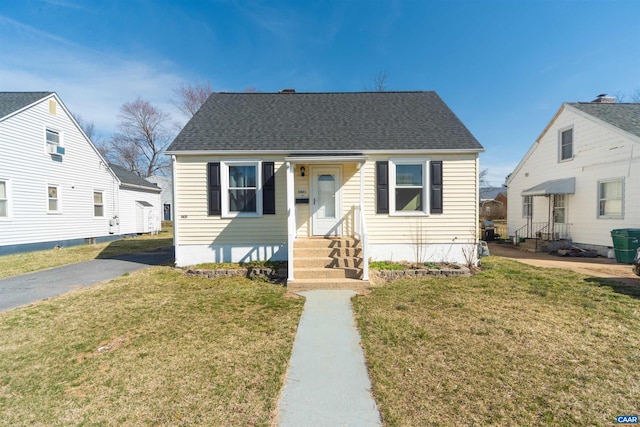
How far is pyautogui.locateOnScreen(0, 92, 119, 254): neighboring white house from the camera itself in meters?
10.5

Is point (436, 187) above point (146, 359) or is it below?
above

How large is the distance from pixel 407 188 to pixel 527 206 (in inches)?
379

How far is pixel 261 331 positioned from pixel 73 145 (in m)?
15.3

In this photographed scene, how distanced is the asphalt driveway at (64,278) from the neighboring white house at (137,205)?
7882 millimetres

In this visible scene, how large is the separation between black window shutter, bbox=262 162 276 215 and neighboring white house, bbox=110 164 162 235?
12858 millimetres

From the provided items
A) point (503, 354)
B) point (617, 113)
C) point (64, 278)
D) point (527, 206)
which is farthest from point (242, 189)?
point (617, 113)

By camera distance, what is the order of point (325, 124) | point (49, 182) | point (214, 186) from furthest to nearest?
1. point (49, 182)
2. point (325, 124)
3. point (214, 186)

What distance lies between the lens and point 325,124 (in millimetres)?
9086

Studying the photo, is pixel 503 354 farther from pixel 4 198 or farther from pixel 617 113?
pixel 4 198

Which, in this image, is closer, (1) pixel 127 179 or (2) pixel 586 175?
(2) pixel 586 175

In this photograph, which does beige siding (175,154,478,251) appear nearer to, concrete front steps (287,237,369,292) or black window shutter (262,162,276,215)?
black window shutter (262,162,276,215)

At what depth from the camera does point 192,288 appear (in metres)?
6.21

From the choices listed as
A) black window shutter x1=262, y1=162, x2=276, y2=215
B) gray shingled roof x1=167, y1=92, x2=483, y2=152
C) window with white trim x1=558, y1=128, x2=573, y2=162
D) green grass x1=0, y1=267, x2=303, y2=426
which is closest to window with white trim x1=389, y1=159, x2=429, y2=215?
gray shingled roof x1=167, y1=92, x2=483, y2=152

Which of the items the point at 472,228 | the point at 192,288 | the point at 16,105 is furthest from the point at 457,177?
the point at 16,105
